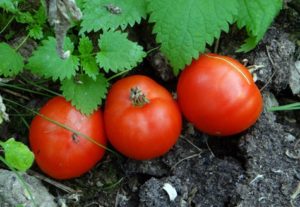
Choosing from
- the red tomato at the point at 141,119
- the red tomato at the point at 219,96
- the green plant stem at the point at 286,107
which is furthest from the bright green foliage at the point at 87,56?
the green plant stem at the point at 286,107

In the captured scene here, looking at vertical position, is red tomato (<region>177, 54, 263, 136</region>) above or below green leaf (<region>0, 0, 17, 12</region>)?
below

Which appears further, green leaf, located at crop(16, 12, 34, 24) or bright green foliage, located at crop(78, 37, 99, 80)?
green leaf, located at crop(16, 12, 34, 24)

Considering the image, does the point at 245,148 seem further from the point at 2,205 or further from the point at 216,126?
the point at 2,205

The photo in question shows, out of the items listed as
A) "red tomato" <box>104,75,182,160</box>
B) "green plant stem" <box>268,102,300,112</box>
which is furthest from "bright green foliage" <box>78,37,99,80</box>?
"green plant stem" <box>268,102,300,112</box>

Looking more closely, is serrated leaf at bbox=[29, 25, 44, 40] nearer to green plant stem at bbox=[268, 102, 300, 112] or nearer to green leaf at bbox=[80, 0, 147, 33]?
green leaf at bbox=[80, 0, 147, 33]

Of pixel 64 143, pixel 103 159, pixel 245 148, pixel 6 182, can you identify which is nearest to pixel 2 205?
pixel 6 182

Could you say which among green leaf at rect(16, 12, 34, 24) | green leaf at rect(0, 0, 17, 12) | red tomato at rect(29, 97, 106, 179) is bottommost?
red tomato at rect(29, 97, 106, 179)

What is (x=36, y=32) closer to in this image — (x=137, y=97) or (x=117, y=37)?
(x=117, y=37)

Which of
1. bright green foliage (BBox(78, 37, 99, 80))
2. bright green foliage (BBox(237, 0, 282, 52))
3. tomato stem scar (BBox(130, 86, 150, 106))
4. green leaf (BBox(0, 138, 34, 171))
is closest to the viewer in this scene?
green leaf (BBox(0, 138, 34, 171))

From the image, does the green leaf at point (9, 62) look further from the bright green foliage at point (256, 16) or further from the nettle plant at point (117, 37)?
the bright green foliage at point (256, 16)
